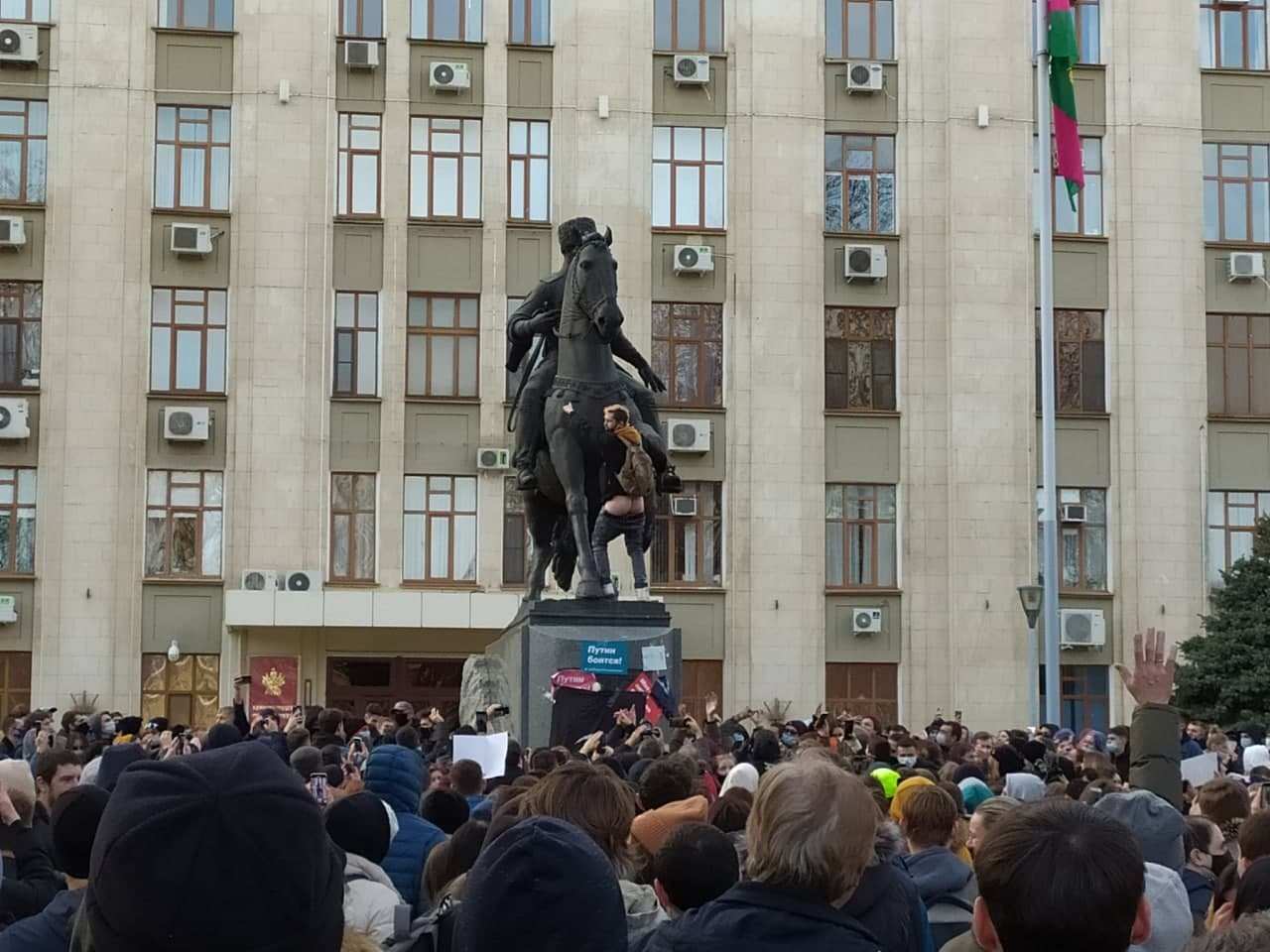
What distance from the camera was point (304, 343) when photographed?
39.3 m

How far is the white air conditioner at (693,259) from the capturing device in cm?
4019

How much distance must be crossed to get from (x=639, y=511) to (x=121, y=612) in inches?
833

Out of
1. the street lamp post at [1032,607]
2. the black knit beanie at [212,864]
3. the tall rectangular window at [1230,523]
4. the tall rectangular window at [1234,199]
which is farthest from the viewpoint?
the tall rectangular window at [1234,199]

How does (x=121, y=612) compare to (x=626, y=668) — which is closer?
(x=626, y=668)

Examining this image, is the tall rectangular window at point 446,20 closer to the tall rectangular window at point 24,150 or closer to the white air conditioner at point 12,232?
the tall rectangular window at point 24,150

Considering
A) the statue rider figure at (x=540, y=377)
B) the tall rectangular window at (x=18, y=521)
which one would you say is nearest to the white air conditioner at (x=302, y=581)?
the tall rectangular window at (x=18, y=521)

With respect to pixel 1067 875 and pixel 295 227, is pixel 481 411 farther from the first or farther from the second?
pixel 1067 875

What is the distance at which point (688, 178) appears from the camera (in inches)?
1610

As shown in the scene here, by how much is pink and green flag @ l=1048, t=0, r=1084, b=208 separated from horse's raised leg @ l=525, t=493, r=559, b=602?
15.6m

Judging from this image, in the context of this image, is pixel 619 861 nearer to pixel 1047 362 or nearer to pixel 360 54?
pixel 1047 362

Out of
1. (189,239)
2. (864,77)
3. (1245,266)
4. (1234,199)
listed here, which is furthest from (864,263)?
(189,239)

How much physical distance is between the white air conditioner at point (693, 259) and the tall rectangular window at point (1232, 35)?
10.9 metres

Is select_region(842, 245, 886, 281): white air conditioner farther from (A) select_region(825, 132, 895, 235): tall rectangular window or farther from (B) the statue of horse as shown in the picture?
(B) the statue of horse

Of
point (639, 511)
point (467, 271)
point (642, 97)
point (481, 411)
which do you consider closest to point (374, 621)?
point (481, 411)
